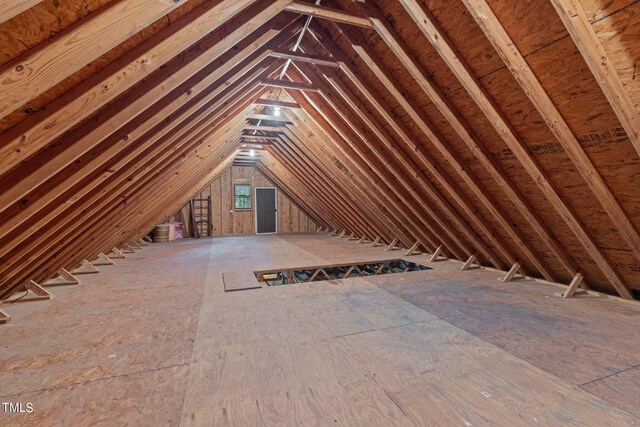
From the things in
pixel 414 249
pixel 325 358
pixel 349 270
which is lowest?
pixel 349 270

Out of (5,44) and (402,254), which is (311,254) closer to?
(402,254)

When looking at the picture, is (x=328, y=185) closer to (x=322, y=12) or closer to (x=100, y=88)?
(x=322, y=12)

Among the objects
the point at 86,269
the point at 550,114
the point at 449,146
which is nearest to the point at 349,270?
the point at 449,146

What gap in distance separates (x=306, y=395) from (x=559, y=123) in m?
2.67

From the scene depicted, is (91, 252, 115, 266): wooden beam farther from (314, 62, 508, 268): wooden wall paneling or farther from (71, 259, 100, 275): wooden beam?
(314, 62, 508, 268): wooden wall paneling

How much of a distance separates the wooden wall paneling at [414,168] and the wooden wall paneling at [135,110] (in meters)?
1.32

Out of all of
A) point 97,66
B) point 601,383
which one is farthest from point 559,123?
point 97,66

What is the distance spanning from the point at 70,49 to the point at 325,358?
7.31ft

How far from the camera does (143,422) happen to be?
1.48 metres

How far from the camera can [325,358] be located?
2064 millimetres

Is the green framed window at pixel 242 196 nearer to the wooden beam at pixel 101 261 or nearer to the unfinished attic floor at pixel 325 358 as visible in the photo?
the wooden beam at pixel 101 261

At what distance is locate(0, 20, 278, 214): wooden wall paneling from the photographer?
1856 millimetres

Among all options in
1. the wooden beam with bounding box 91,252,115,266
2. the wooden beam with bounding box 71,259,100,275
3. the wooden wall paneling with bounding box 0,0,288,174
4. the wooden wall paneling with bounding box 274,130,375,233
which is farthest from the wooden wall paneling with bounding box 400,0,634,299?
the wooden beam with bounding box 91,252,115,266

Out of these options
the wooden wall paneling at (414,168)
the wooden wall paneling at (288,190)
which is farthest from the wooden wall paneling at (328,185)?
the wooden wall paneling at (414,168)
